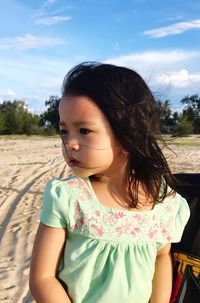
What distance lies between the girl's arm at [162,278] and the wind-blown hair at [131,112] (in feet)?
0.64

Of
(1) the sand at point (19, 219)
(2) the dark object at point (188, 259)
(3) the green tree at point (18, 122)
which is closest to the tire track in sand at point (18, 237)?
(1) the sand at point (19, 219)

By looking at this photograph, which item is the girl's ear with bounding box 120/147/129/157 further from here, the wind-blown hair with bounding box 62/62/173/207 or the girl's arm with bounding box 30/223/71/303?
the girl's arm with bounding box 30/223/71/303

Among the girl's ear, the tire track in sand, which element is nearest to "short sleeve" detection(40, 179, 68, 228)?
the girl's ear

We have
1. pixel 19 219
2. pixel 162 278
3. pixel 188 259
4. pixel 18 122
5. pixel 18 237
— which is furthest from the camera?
pixel 18 122

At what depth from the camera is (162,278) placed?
1.62 meters

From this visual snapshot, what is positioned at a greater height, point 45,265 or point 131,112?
point 131,112

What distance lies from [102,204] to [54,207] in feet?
0.55

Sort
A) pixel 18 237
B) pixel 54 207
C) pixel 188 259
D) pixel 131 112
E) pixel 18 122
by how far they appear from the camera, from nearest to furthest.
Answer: pixel 54 207 → pixel 131 112 → pixel 188 259 → pixel 18 237 → pixel 18 122

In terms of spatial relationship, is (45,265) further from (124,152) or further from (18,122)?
(18,122)

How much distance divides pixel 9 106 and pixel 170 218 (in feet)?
146

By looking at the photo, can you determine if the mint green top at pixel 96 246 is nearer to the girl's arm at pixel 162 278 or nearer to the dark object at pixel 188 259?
the girl's arm at pixel 162 278

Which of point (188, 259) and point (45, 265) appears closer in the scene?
point (45, 265)

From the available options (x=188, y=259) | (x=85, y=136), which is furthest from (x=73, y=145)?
(x=188, y=259)

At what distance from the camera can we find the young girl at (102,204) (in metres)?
1.43
